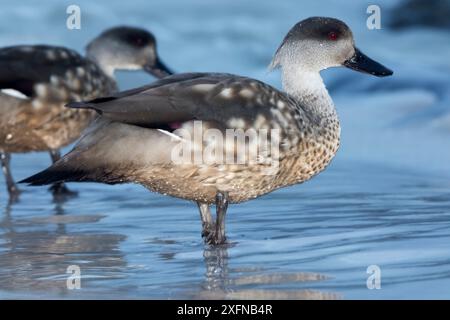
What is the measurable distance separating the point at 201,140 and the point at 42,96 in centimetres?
273

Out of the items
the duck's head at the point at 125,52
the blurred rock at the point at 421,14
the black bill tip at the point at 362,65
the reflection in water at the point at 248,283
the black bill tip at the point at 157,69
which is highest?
the blurred rock at the point at 421,14

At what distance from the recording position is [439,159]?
9.54 meters

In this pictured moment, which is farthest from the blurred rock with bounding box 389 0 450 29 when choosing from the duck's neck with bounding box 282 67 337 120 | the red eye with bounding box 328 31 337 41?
the duck's neck with bounding box 282 67 337 120

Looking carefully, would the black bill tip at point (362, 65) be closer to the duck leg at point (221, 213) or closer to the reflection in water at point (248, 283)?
the duck leg at point (221, 213)

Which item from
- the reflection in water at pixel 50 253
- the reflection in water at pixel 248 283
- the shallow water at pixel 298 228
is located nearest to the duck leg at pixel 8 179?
the shallow water at pixel 298 228

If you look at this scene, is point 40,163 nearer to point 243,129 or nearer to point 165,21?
point 243,129

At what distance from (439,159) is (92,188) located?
250 cm

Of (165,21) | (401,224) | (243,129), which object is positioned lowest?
(401,224)

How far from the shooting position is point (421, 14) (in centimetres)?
1747

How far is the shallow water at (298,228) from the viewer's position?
569 centimetres

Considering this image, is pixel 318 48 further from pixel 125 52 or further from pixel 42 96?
pixel 125 52

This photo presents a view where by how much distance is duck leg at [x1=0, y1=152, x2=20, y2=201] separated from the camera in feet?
29.1

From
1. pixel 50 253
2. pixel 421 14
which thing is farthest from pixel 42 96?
pixel 421 14
